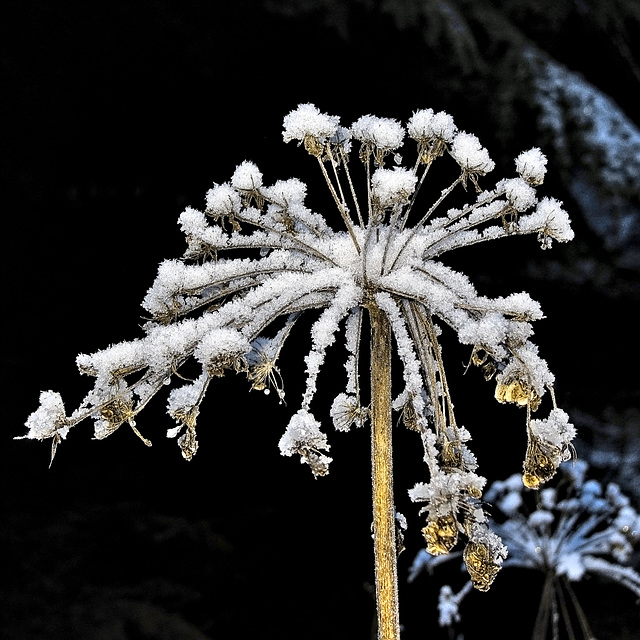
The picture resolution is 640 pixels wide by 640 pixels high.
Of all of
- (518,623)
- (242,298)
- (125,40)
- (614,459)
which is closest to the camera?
(242,298)

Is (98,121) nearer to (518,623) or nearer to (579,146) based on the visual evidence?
(579,146)

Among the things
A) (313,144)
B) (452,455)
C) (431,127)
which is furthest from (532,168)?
(452,455)

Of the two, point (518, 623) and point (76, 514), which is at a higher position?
point (76, 514)

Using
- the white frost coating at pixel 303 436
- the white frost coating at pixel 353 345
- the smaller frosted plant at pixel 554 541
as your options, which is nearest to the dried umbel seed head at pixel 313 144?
the white frost coating at pixel 353 345

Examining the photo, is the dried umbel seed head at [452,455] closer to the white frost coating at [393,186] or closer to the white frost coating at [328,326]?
the white frost coating at [328,326]

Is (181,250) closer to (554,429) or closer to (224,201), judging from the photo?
(224,201)

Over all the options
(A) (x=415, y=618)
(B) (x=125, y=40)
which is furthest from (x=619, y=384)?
(B) (x=125, y=40)
